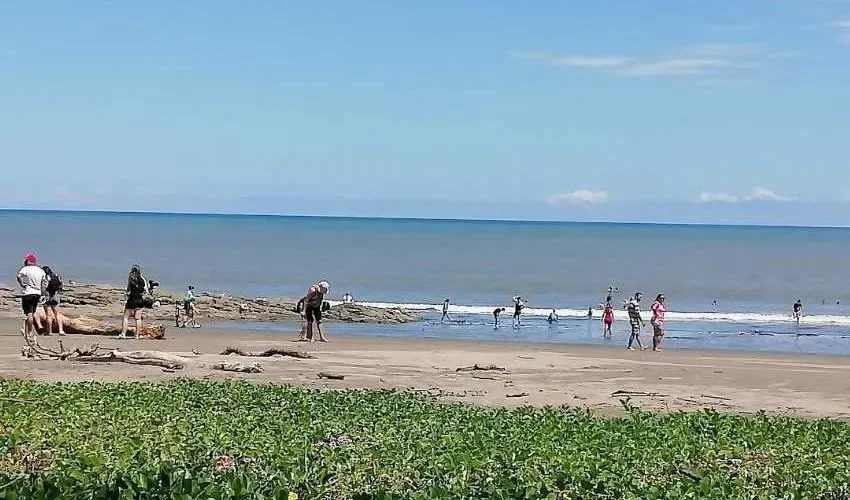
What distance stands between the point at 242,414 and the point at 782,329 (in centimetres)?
2931

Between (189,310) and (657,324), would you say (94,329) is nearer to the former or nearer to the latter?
(189,310)

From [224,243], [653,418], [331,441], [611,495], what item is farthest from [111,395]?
[224,243]

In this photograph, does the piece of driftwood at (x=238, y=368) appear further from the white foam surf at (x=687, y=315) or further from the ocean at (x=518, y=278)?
the white foam surf at (x=687, y=315)

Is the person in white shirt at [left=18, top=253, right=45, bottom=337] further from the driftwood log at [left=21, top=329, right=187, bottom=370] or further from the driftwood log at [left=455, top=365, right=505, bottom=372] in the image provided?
the driftwood log at [left=455, top=365, right=505, bottom=372]

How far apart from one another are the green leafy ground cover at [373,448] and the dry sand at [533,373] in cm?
229

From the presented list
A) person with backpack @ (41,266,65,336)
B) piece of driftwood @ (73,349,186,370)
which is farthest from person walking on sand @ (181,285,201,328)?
piece of driftwood @ (73,349,186,370)

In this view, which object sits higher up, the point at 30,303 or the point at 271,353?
the point at 30,303

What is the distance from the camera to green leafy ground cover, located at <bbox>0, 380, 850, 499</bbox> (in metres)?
7.06

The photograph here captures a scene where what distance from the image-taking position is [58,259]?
78125 mm

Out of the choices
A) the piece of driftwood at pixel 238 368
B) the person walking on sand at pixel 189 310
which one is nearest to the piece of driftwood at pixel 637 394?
the piece of driftwood at pixel 238 368

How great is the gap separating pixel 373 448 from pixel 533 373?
9.64m

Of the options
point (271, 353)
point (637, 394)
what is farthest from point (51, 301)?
point (637, 394)

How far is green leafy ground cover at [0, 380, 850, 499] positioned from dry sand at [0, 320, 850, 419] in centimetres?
229

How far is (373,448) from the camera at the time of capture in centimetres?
1034
